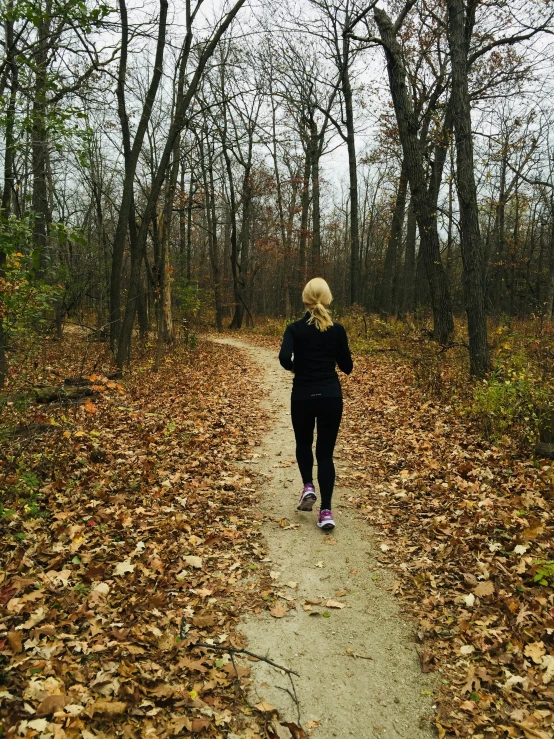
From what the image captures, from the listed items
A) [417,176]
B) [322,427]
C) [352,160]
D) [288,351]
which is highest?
[352,160]

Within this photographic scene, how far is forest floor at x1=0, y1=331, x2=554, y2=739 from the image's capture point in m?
2.89

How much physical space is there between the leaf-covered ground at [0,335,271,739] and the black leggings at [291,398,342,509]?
37.5 inches

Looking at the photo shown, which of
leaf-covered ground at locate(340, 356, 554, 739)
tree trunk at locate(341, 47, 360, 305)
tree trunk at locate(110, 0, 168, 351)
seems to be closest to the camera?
leaf-covered ground at locate(340, 356, 554, 739)

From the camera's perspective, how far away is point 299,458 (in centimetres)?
517

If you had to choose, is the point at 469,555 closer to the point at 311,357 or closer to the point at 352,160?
the point at 311,357

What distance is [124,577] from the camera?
4.15 meters

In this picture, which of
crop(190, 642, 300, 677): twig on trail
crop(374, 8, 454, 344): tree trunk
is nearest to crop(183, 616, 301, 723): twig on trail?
crop(190, 642, 300, 677): twig on trail

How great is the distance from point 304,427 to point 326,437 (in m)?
0.25

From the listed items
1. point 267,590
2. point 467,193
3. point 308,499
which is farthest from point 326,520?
point 467,193

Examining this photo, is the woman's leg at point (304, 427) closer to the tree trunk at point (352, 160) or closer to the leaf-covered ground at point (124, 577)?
the leaf-covered ground at point (124, 577)

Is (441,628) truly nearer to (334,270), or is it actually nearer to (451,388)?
(451,388)

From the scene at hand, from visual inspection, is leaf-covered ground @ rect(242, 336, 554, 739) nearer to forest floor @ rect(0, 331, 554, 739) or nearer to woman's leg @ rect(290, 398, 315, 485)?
forest floor @ rect(0, 331, 554, 739)

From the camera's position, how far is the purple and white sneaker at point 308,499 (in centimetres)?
526

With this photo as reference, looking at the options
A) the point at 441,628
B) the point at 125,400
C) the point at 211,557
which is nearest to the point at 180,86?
the point at 125,400
